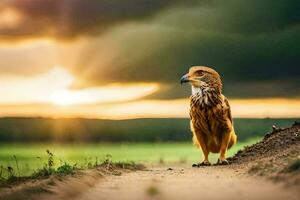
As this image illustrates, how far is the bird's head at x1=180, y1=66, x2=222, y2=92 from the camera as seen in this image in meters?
20.9

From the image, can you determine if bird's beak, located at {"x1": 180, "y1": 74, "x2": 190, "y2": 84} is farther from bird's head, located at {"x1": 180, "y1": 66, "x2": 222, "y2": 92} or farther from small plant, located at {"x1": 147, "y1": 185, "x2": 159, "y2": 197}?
small plant, located at {"x1": 147, "y1": 185, "x2": 159, "y2": 197}

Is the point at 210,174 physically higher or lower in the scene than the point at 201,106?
lower

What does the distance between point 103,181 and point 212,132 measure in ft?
20.3

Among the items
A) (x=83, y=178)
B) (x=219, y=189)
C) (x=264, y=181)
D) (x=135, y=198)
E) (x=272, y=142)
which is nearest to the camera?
(x=135, y=198)

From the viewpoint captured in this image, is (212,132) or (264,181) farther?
(212,132)

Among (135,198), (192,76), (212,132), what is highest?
(192,76)

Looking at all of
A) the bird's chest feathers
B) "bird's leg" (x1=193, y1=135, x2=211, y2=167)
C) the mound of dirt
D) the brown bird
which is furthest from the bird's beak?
the mound of dirt

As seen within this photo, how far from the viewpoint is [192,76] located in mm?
20938

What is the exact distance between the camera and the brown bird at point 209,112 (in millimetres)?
21031

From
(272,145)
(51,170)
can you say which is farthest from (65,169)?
(272,145)

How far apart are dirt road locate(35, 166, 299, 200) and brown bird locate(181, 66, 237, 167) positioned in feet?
14.5

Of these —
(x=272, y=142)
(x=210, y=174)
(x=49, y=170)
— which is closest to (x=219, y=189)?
(x=210, y=174)

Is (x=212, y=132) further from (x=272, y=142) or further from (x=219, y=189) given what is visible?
(x=219, y=189)

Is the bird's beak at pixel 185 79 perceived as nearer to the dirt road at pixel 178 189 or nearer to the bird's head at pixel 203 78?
the bird's head at pixel 203 78
